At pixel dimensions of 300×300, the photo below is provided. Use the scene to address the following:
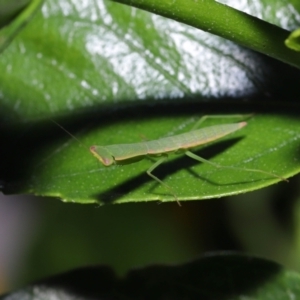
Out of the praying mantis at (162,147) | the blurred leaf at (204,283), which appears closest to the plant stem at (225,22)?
the praying mantis at (162,147)

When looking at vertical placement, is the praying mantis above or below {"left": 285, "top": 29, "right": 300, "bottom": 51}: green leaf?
below

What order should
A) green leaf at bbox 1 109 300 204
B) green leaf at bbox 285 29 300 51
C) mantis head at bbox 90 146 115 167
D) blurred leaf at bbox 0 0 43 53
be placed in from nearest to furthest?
green leaf at bbox 285 29 300 51
blurred leaf at bbox 0 0 43 53
green leaf at bbox 1 109 300 204
mantis head at bbox 90 146 115 167

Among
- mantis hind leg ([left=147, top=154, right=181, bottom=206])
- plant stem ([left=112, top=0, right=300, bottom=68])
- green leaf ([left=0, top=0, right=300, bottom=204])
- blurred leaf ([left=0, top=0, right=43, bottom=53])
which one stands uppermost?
plant stem ([left=112, top=0, right=300, bottom=68])

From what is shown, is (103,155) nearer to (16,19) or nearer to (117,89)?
(117,89)

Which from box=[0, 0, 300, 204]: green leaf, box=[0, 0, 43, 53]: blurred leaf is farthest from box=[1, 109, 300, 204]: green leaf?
box=[0, 0, 43, 53]: blurred leaf

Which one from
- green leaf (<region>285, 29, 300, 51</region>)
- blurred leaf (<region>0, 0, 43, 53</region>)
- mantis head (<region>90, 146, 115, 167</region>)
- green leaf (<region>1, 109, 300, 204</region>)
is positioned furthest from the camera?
mantis head (<region>90, 146, 115, 167</region>)

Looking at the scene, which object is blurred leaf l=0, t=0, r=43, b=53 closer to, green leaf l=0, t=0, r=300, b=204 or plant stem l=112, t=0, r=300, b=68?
plant stem l=112, t=0, r=300, b=68

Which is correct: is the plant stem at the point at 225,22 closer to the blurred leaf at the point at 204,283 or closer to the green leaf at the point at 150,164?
the green leaf at the point at 150,164
